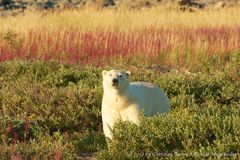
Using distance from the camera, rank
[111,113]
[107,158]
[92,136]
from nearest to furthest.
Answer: [107,158] < [111,113] < [92,136]

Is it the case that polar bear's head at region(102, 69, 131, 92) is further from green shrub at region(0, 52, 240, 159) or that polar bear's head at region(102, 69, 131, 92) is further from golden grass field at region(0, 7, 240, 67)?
golden grass field at region(0, 7, 240, 67)

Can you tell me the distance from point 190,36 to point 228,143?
11.2 metres

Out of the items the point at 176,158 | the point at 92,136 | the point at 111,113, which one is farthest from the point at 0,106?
the point at 176,158

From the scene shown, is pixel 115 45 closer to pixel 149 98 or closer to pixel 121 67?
pixel 121 67

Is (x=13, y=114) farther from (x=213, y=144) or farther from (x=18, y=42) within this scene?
(x=18, y=42)

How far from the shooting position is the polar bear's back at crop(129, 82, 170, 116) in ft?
23.5

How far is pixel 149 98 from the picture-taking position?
7406 millimetres

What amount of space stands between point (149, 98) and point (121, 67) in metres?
5.87

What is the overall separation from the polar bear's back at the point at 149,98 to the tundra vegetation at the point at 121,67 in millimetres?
218

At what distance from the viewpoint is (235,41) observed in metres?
16.1

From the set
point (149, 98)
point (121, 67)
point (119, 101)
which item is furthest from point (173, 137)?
point (121, 67)

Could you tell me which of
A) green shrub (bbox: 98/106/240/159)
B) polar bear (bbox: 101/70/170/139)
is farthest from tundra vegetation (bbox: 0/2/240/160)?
polar bear (bbox: 101/70/170/139)

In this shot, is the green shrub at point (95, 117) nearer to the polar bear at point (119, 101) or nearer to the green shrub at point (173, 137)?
the green shrub at point (173, 137)

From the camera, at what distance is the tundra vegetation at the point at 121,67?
6020 mm
